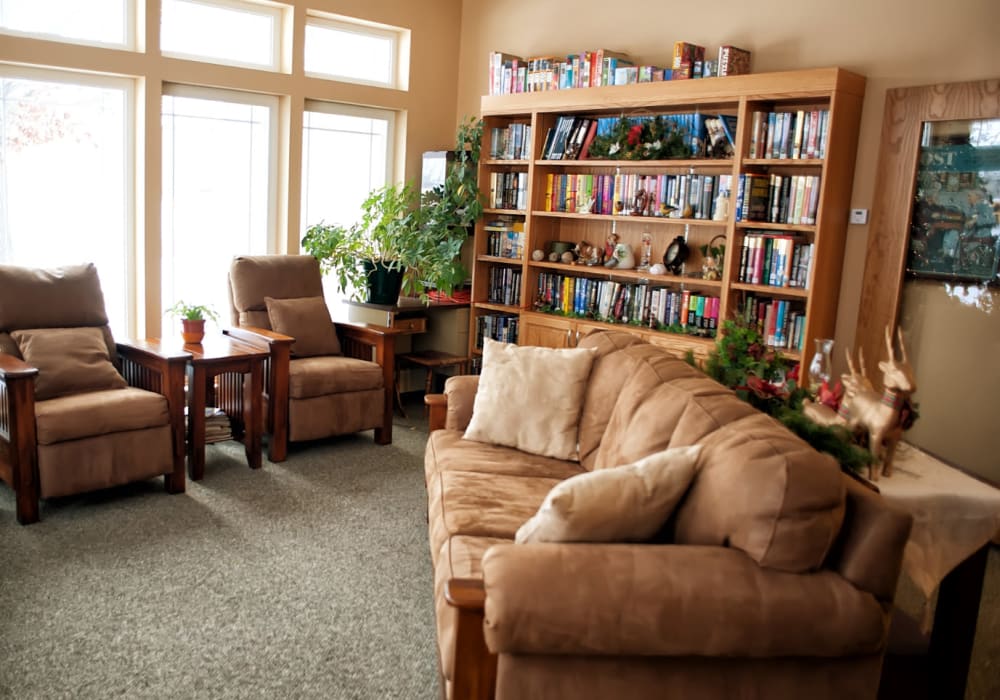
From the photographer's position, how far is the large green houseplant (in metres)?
5.50

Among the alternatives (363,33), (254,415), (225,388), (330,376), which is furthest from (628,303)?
(363,33)

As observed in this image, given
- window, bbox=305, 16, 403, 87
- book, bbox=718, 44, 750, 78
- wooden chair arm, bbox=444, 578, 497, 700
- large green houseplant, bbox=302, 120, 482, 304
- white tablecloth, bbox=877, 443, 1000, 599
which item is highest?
window, bbox=305, 16, 403, 87

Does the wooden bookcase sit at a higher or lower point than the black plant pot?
higher

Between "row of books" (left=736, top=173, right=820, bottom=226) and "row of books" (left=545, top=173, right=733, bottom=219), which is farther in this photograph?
"row of books" (left=545, top=173, right=733, bottom=219)

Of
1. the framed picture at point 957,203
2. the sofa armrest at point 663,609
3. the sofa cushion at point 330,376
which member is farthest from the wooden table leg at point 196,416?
the framed picture at point 957,203

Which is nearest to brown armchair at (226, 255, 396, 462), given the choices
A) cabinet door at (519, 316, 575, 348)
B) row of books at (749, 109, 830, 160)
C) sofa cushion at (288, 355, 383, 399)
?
sofa cushion at (288, 355, 383, 399)

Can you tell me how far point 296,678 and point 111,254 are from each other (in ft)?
11.3

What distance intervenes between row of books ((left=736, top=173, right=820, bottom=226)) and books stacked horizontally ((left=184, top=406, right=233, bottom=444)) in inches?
113

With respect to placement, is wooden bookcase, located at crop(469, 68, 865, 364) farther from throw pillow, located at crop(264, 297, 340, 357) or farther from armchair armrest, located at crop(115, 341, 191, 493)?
armchair armrest, located at crop(115, 341, 191, 493)

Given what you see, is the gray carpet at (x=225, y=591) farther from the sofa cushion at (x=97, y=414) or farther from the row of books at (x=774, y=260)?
the row of books at (x=774, y=260)

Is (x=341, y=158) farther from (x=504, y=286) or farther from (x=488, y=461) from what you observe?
(x=488, y=461)

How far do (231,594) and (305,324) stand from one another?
214 cm

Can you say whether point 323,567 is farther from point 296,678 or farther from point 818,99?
point 818,99

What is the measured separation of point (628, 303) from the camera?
519cm
